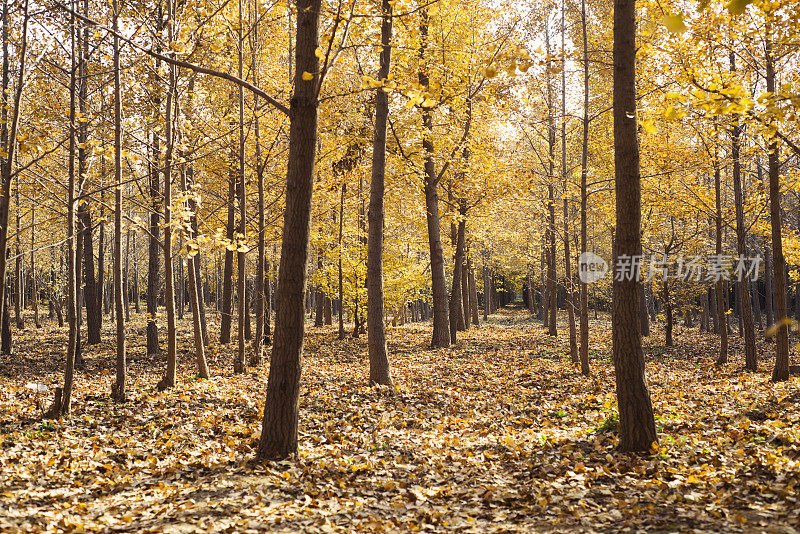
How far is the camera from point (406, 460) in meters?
6.21

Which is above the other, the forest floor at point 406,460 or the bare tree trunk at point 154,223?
the bare tree trunk at point 154,223

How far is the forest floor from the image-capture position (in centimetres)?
435

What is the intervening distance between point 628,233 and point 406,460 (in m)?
3.74

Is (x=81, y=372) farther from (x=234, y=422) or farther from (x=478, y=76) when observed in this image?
(x=478, y=76)

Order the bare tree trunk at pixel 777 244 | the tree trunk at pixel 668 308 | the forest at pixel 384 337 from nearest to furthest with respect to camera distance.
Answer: the forest at pixel 384 337, the bare tree trunk at pixel 777 244, the tree trunk at pixel 668 308

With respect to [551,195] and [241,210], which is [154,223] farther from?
[551,195]

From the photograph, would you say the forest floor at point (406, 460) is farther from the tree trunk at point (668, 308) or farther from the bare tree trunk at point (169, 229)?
the tree trunk at point (668, 308)

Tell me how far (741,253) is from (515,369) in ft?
19.8

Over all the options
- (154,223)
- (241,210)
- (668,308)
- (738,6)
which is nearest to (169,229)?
(241,210)

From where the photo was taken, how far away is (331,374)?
39.8 ft

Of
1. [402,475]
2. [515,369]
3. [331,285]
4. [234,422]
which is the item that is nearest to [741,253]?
[515,369]

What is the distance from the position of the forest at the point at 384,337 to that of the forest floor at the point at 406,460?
0.04 metres

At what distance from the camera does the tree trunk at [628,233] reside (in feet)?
19.3

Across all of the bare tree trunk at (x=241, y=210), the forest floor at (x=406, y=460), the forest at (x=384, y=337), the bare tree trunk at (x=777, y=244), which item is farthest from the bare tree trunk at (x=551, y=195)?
the bare tree trunk at (x=241, y=210)
